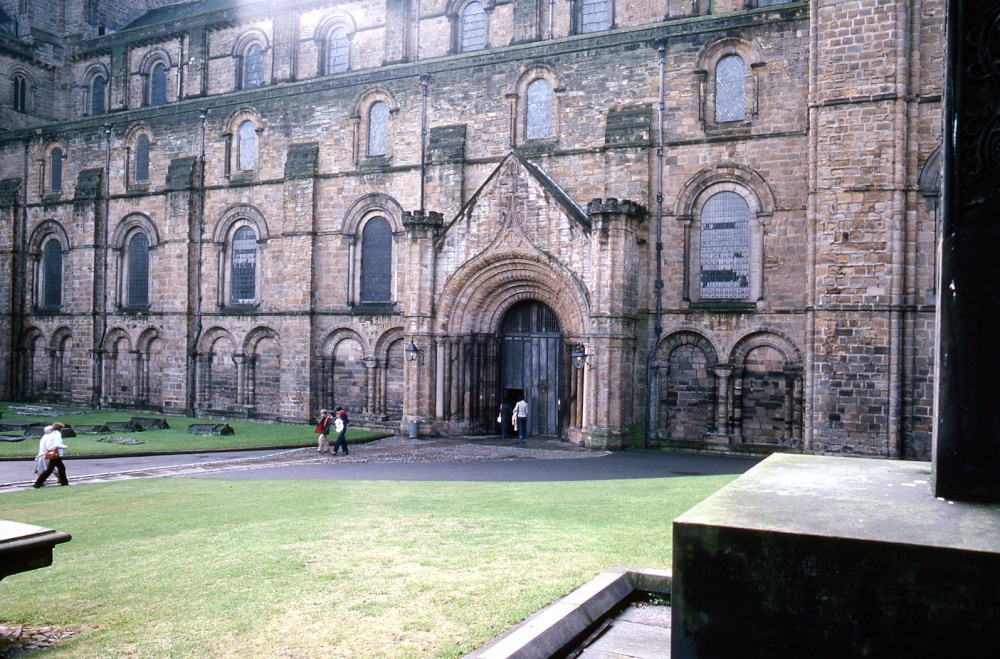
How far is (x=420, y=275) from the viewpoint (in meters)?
25.3

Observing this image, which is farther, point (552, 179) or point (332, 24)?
point (332, 24)

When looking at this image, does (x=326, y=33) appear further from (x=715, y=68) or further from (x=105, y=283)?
(x=715, y=68)

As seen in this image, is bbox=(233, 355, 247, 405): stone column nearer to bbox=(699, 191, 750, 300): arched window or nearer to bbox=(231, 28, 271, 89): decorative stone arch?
bbox=(231, 28, 271, 89): decorative stone arch

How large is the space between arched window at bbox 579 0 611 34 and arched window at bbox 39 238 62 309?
2538 centimetres

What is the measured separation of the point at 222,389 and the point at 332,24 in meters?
14.5

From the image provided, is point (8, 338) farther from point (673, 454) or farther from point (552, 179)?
point (673, 454)

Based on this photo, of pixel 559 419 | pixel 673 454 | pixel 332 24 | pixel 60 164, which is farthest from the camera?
pixel 60 164

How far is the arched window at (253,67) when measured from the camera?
111 feet

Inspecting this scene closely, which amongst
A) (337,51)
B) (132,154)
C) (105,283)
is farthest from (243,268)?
(337,51)

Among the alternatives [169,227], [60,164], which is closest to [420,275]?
[169,227]

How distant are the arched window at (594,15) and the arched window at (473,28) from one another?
11.5 ft

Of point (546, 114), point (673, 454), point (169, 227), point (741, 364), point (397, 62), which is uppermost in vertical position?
point (397, 62)

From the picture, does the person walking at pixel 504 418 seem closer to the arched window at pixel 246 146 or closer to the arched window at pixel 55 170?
the arched window at pixel 246 146

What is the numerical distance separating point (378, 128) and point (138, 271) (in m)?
13.1
